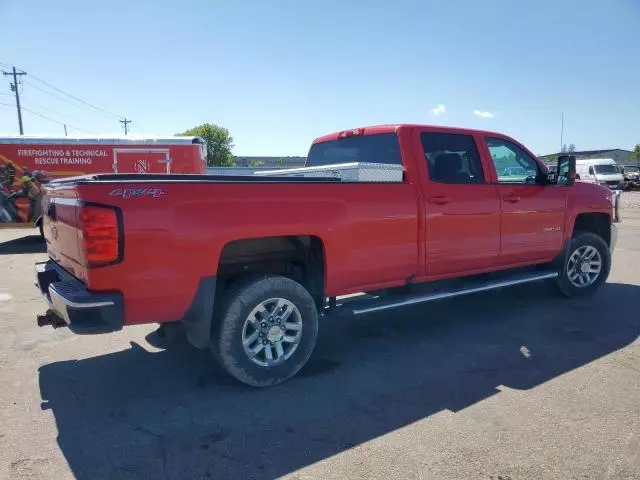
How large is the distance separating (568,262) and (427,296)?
273cm

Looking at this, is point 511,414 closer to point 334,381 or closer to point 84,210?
point 334,381

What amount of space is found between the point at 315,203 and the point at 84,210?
1662 mm

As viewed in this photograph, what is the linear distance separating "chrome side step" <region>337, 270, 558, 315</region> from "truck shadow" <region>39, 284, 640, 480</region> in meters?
0.47

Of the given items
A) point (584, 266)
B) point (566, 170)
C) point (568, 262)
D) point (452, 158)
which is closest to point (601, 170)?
point (584, 266)

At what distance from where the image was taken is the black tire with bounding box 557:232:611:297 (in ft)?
20.4

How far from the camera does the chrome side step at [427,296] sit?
423 centimetres

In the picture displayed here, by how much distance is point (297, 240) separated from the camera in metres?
4.00

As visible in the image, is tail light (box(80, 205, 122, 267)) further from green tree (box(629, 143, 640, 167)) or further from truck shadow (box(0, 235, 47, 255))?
green tree (box(629, 143, 640, 167))

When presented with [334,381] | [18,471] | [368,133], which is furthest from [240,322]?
[368,133]

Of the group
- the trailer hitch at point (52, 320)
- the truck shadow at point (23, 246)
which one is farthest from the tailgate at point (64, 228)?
the truck shadow at point (23, 246)

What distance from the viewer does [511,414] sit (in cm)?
329

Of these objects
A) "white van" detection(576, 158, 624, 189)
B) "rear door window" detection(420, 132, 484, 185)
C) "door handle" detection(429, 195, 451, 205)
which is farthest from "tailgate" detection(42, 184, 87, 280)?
"white van" detection(576, 158, 624, 189)

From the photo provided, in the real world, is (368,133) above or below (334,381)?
above

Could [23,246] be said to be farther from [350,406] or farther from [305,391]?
[350,406]
